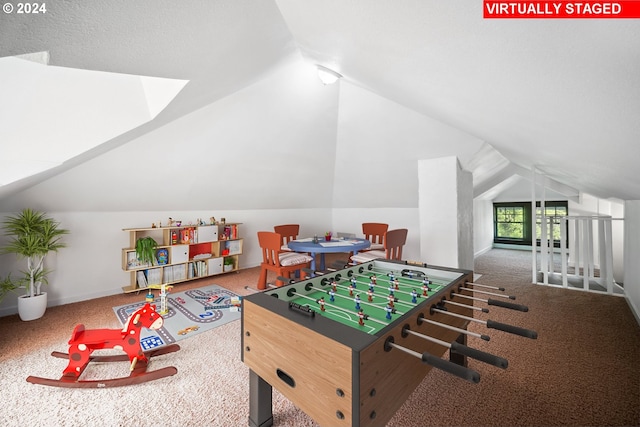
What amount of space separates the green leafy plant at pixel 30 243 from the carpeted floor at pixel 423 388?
1.53 ft

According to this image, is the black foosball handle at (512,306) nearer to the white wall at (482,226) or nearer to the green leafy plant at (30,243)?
the green leafy plant at (30,243)

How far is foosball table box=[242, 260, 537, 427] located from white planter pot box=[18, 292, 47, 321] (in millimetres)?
3208

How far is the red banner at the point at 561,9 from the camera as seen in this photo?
0.66 meters

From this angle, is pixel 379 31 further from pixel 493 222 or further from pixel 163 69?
pixel 493 222

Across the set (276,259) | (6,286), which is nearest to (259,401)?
(276,259)

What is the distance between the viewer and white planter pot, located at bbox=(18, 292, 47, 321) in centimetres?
299

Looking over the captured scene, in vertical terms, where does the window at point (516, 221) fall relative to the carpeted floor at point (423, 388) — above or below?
above

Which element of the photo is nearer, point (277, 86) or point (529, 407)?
point (529, 407)

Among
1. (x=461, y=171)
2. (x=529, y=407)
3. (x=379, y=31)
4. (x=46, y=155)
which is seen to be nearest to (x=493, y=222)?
(x=461, y=171)

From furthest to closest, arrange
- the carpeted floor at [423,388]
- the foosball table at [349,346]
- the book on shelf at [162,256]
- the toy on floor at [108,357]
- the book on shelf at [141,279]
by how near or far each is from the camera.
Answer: the book on shelf at [162,256], the book on shelf at [141,279], the toy on floor at [108,357], the carpeted floor at [423,388], the foosball table at [349,346]

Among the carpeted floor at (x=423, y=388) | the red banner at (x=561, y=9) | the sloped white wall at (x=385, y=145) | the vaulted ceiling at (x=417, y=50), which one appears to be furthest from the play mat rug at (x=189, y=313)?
the red banner at (x=561, y=9)

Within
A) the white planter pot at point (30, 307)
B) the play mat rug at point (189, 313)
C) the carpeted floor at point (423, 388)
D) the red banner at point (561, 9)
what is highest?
the red banner at point (561, 9)

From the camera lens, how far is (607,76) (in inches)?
34.4

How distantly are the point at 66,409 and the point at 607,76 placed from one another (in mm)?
3212
